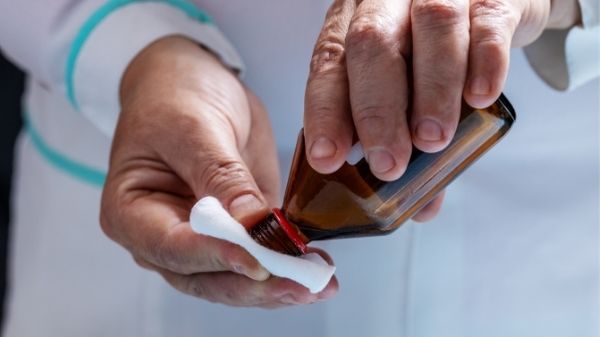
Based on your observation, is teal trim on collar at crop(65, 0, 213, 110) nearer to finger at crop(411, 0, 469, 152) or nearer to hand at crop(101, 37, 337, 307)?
hand at crop(101, 37, 337, 307)

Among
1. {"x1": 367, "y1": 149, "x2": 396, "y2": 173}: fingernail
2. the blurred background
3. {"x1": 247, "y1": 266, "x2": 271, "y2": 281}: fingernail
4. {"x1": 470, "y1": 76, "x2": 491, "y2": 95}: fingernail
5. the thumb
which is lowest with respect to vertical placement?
the blurred background

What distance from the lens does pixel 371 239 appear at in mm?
550

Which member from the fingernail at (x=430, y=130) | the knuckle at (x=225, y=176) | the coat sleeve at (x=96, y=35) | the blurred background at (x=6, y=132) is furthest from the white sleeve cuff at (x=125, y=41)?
the blurred background at (x=6, y=132)

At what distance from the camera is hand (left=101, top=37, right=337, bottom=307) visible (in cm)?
41

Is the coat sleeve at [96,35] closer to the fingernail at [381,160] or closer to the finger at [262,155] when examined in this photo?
the finger at [262,155]

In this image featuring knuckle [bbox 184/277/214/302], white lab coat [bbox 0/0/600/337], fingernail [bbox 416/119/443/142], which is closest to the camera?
fingernail [bbox 416/119/443/142]

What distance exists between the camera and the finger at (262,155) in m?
0.50

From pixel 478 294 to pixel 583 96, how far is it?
0.51 feet

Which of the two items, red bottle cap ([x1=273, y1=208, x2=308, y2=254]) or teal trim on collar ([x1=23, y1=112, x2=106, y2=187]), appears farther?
teal trim on collar ([x1=23, y1=112, x2=106, y2=187])

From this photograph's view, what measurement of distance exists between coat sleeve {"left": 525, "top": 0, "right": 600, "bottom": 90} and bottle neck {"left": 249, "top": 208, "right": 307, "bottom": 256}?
235mm

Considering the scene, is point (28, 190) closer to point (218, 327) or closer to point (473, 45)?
point (218, 327)

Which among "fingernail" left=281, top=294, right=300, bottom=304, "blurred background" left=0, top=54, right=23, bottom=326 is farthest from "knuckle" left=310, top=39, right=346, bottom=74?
"blurred background" left=0, top=54, right=23, bottom=326

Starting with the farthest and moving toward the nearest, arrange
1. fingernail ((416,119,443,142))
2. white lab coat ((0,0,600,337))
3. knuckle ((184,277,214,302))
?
1. white lab coat ((0,0,600,337))
2. knuckle ((184,277,214,302))
3. fingernail ((416,119,443,142))

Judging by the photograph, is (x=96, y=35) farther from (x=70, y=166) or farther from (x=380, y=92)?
(x=380, y=92)
